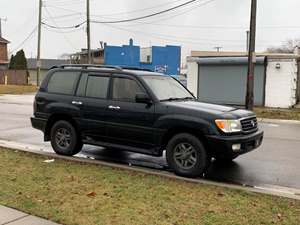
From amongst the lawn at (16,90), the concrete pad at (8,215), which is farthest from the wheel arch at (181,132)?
the lawn at (16,90)

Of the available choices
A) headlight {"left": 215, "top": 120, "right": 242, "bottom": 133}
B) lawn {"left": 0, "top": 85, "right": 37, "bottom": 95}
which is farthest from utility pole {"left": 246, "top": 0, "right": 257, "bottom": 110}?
lawn {"left": 0, "top": 85, "right": 37, "bottom": 95}

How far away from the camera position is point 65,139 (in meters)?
9.03

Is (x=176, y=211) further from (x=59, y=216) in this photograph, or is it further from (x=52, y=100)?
(x=52, y=100)

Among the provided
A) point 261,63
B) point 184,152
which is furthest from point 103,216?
point 261,63

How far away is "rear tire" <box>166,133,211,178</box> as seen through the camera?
7219mm

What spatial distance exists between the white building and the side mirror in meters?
17.6

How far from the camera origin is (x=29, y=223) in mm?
4805

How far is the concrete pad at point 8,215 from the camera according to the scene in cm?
493

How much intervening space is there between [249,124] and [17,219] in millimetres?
4288

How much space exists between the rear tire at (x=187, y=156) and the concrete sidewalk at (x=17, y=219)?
3017 millimetres

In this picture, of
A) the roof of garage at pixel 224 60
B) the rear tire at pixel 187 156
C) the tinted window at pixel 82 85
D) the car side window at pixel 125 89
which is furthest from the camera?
the roof of garage at pixel 224 60

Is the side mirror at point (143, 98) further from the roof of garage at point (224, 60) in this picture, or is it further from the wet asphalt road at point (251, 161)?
the roof of garage at point (224, 60)

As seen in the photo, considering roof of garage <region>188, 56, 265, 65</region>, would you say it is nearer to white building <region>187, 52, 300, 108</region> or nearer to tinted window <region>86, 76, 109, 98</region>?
white building <region>187, 52, 300, 108</region>

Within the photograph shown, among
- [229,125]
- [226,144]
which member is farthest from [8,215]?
[229,125]
